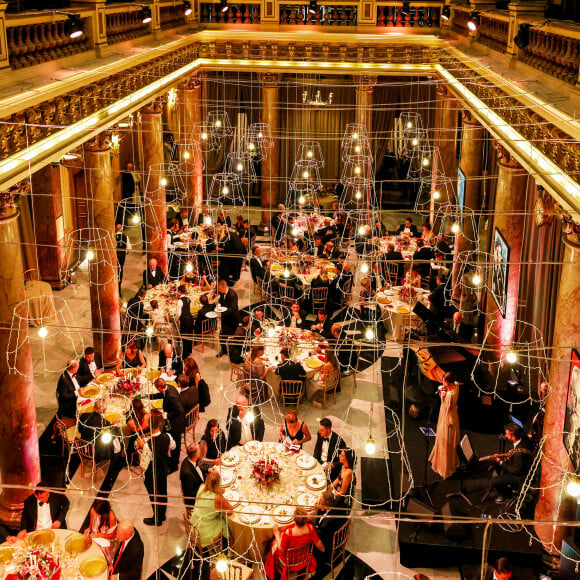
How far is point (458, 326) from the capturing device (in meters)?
11.6

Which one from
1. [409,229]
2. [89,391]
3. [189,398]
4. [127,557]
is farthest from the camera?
[409,229]

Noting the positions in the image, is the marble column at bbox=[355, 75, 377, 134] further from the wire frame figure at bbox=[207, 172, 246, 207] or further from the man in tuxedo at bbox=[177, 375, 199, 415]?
the man in tuxedo at bbox=[177, 375, 199, 415]

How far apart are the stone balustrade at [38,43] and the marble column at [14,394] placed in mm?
1448

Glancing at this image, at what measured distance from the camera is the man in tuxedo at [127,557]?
21.1 feet

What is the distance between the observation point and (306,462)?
26.1ft

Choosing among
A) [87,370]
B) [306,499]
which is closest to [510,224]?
[306,499]

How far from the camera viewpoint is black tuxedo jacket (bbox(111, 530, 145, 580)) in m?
6.43

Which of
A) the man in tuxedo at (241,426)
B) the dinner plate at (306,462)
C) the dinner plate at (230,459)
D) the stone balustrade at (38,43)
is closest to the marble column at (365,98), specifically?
the stone balustrade at (38,43)

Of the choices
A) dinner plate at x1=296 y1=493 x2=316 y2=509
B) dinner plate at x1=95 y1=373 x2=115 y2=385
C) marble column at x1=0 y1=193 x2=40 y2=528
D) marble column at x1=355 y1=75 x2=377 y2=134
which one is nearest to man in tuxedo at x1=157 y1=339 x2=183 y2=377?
dinner plate at x1=95 y1=373 x2=115 y2=385

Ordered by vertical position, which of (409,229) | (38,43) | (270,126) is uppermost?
(38,43)

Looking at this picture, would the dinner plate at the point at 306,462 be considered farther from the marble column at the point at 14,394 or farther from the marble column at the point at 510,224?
the marble column at the point at 510,224

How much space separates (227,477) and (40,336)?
2526 mm

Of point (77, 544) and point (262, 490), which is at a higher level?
point (77, 544)

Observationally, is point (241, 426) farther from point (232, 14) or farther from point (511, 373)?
point (232, 14)
